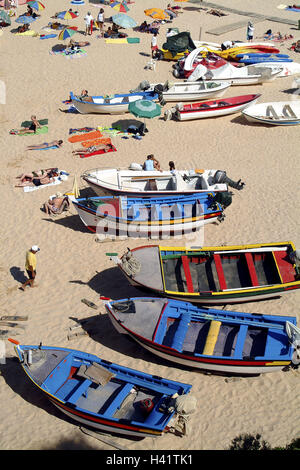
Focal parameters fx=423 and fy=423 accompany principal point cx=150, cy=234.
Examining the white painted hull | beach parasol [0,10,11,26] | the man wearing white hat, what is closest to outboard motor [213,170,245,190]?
the white painted hull

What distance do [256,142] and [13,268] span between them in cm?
1392

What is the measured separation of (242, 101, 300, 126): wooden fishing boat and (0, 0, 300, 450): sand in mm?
Result: 534

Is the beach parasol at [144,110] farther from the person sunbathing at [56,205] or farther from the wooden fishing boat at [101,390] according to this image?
the wooden fishing boat at [101,390]

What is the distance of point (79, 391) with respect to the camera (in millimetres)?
10219

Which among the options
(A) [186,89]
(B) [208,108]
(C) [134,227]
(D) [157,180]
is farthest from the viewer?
(A) [186,89]

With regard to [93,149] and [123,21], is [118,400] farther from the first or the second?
[123,21]

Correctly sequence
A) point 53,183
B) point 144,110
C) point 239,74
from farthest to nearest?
point 239,74, point 144,110, point 53,183

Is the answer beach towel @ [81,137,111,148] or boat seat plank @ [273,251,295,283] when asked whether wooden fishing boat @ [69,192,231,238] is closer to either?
boat seat plank @ [273,251,295,283]

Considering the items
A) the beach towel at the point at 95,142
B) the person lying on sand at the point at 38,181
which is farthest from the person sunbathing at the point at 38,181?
the beach towel at the point at 95,142

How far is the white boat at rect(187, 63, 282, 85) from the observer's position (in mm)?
25484

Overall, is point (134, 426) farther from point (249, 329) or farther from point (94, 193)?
point (94, 193)

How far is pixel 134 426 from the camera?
950cm

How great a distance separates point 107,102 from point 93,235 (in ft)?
34.1

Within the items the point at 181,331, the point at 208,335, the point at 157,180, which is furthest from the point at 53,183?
the point at 208,335
